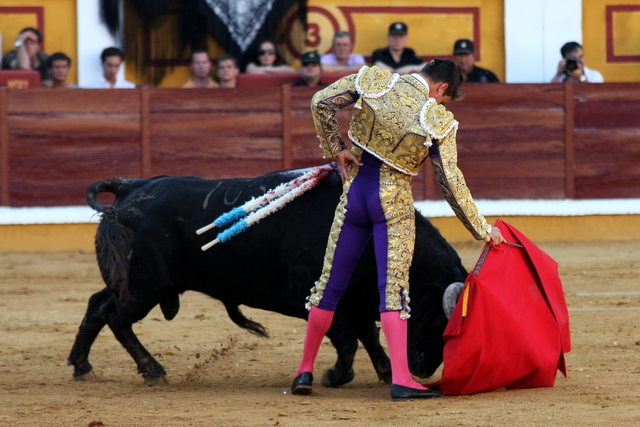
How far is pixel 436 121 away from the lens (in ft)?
10.6

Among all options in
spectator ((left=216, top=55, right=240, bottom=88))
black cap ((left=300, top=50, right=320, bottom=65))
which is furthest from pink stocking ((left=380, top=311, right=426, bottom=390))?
spectator ((left=216, top=55, right=240, bottom=88))

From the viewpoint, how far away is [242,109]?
7906 millimetres

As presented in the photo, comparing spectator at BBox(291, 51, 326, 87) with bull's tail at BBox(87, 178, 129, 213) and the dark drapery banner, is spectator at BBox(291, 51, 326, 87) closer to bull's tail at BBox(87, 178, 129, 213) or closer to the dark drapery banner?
the dark drapery banner

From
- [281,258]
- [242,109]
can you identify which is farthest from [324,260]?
[242,109]

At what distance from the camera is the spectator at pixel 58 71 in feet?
25.7

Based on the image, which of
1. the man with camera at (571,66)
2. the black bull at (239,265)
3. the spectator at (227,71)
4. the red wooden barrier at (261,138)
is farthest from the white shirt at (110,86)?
the black bull at (239,265)

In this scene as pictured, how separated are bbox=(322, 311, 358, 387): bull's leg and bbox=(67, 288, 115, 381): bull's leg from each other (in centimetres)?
95

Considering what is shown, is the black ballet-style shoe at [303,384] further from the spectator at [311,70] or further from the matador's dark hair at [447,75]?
the spectator at [311,70]

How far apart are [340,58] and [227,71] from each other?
91 cm

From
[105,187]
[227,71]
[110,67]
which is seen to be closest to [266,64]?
[227,71]

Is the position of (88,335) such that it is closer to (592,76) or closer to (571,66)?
(571,66)

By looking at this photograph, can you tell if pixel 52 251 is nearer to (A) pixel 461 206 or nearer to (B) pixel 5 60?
(B) pixel 5 60

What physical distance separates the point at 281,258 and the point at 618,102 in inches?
202

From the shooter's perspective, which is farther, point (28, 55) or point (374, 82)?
point (28, 55)
